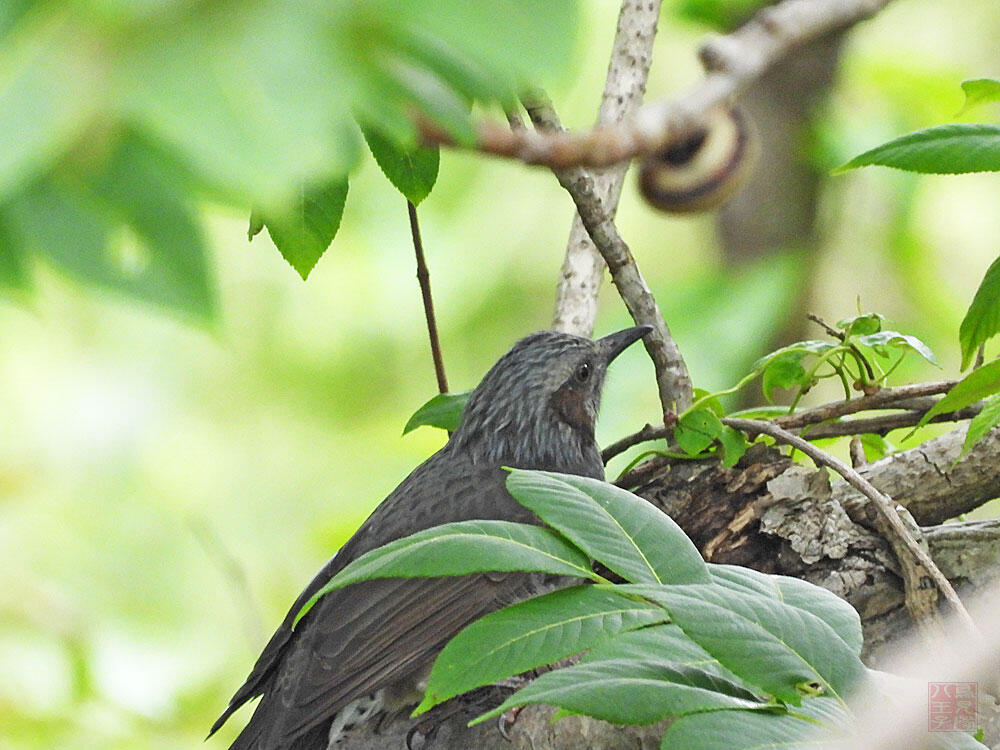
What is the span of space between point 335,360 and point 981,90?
15.6 ft

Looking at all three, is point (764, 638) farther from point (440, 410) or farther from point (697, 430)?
point (440, 410)

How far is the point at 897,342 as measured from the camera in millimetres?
2248

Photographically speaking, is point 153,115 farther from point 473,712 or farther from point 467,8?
point 473,712

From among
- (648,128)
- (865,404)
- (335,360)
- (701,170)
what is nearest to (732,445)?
(865,404)

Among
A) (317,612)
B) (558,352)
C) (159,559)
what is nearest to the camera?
(317,612)

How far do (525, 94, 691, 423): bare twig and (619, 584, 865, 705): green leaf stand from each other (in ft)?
4.02

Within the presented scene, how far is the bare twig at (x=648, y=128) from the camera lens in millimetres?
931

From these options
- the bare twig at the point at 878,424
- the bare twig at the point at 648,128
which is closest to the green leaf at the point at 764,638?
the bare twig at the point at 648,128

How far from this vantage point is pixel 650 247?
22.5 feet

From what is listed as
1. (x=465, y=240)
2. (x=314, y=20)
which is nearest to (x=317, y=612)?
(x=314, y=20)

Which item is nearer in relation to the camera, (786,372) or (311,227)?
(311,227)

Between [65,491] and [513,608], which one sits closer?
[513,608]

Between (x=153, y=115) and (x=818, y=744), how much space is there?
1.01 metres

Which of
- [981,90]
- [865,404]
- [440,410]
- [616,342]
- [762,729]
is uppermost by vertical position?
[616,342]
